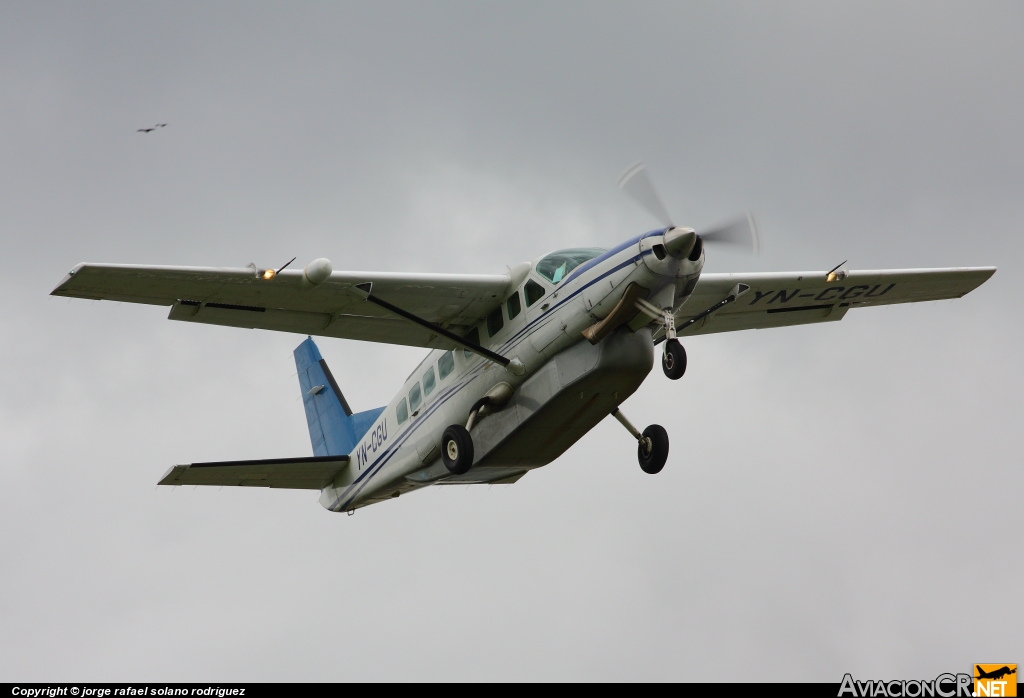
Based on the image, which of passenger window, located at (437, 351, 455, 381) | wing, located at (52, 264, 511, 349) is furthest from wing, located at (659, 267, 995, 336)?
wing, located at (52, 264, 511, 349)

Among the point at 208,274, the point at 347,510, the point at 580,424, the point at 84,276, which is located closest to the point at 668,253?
the point at 580,424

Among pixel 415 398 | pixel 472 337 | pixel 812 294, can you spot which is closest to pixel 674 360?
pixel 472 337

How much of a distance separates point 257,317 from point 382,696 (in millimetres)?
7797

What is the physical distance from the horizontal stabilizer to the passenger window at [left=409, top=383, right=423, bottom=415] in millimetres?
2820

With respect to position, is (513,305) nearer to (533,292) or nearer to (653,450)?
(533,292)

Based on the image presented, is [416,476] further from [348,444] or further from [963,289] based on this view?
[963,289]

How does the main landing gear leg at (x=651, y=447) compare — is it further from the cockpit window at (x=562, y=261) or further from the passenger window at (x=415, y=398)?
the passenger window at (x=415, y=398)

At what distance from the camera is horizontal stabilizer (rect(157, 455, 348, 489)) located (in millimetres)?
19266

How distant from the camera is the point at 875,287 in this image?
21.1m

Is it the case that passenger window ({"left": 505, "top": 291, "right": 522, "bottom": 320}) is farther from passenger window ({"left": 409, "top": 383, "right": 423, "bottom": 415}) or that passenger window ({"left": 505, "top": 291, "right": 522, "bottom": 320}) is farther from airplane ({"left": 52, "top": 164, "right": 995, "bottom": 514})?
passenger window ({"left": 409, "top": 383, "right": 423, "bottom": 415})

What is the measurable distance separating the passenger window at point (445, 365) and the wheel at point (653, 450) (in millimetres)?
3608

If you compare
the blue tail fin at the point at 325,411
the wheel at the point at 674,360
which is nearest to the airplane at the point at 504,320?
the wheel at the point at 674,360

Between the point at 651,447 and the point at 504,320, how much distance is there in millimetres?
3437

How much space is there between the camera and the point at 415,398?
65.6 feet
